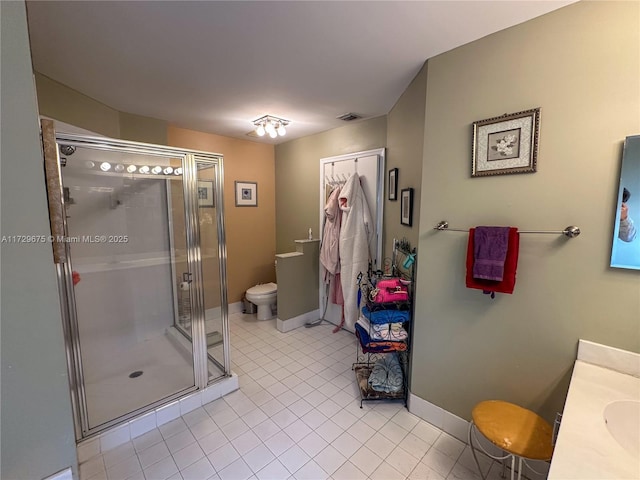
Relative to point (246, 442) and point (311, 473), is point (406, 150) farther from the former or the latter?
point (246, 442)

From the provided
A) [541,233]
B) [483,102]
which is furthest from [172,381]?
[483,102]

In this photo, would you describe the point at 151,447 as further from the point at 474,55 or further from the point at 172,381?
the point at 474,55

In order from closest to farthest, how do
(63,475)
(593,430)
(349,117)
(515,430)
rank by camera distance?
(593,430) < (63,475) < (515,430) < (349,117)

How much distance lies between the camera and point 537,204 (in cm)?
141

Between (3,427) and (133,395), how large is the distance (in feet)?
4.29

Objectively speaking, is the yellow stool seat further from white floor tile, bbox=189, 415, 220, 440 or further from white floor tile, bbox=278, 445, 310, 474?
white floor tile, bbox=189, 415, 220, 440

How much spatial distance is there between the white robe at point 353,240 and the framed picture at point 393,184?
15.6 inches

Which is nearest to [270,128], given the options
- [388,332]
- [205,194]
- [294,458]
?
[205,194]

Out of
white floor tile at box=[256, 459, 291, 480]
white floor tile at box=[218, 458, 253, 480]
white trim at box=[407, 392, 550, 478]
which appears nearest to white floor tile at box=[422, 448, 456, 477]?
white trim at box=[407, 392, 550, 478]

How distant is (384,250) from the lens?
9.44ft

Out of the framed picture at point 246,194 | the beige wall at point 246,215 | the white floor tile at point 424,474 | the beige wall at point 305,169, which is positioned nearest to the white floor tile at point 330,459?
the white floor tile at point 424,474

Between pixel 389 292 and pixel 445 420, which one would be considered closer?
pixel 445 420

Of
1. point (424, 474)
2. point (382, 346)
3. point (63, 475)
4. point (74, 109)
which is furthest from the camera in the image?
point (74, 109)

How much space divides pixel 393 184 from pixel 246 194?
2162 millimetres
